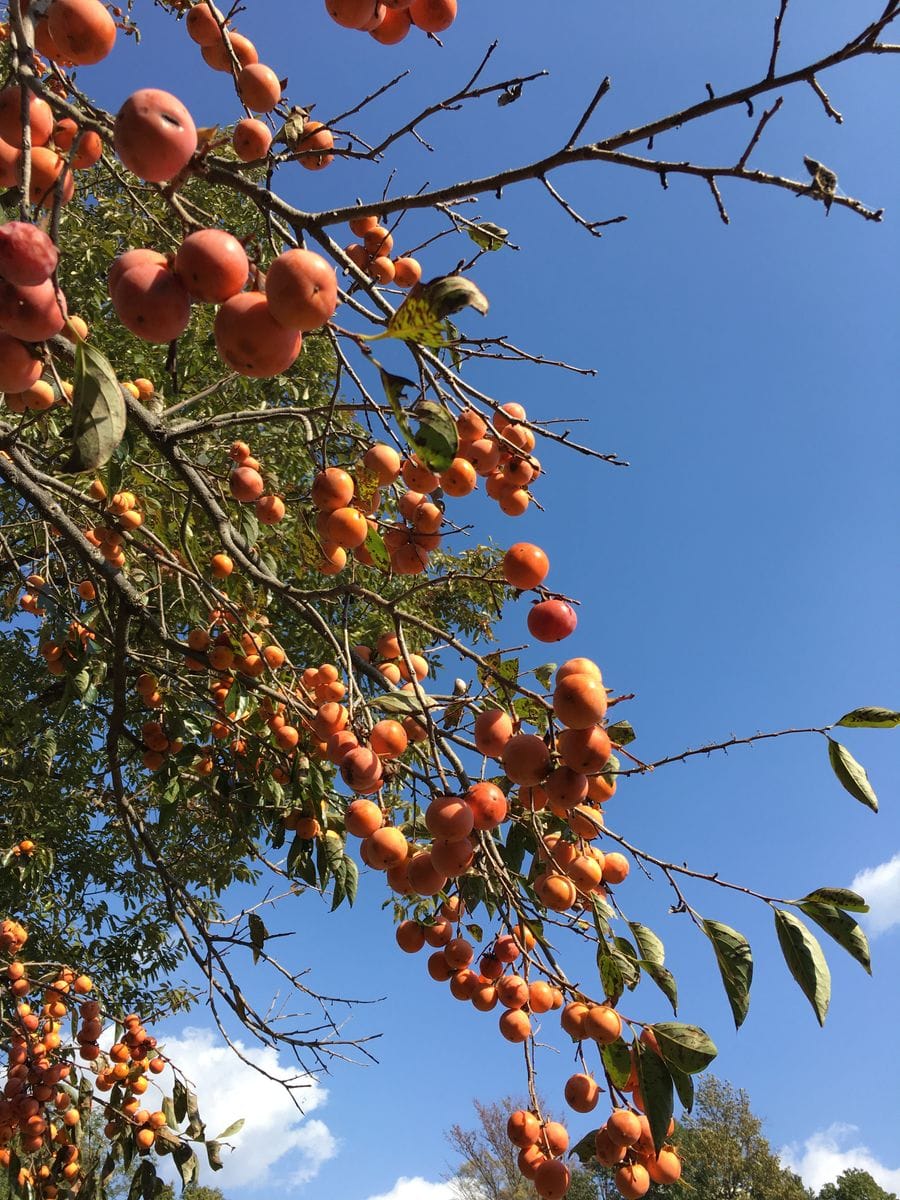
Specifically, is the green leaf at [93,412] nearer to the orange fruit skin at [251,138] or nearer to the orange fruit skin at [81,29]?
the orange fruit skin at [81,29]

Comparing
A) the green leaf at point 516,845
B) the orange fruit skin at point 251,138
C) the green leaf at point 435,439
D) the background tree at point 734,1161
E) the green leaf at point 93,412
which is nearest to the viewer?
the green leaf at point 93,412

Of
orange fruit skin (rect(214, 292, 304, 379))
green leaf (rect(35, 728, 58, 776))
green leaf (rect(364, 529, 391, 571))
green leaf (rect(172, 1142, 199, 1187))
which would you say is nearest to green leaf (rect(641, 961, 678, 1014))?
green leaf (rect(364, 529, 391, 571))

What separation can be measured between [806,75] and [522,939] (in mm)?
1632

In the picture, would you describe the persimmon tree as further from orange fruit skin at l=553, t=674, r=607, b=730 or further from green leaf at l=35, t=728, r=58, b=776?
green leaf at l=35, t=728, r=58, b=776

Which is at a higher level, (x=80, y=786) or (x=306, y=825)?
(x=80, y=786)

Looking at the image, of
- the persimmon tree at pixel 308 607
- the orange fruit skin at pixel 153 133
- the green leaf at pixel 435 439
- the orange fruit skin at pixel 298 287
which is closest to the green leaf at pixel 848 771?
the persimmon tree at pixel 308 607

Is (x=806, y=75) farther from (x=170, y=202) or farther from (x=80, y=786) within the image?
(x=80, y=786)

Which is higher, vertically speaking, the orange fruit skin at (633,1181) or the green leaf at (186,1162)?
the orange fruit skin at (633,1181)

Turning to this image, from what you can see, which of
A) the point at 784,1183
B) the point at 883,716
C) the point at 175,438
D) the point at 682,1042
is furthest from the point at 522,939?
the point at 784,1183

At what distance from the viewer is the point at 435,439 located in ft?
3.53

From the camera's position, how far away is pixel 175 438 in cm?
197

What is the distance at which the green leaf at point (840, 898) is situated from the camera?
1.33 m

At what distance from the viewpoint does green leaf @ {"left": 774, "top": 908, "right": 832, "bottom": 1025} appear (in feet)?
4.23

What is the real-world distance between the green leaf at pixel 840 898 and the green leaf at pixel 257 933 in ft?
6.27
